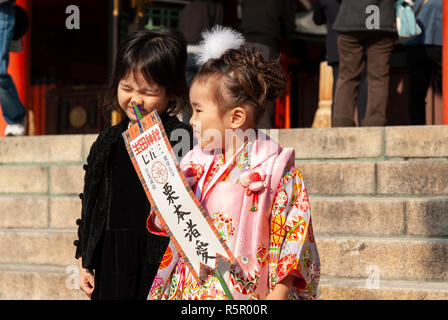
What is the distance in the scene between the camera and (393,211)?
4172 millimetres

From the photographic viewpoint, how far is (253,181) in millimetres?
2217

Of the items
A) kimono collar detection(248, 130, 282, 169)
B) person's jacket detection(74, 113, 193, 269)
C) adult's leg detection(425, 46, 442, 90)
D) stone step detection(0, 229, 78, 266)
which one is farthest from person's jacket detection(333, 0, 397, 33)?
kimono collar detection(248, 130, 282, 169)

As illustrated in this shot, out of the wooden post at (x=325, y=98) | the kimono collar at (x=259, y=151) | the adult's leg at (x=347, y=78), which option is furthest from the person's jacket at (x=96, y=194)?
the wooden post at (x=325, y=98)

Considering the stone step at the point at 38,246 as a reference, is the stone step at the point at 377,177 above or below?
above

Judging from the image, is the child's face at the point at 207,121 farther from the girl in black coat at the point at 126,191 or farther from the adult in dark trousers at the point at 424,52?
the adult in dark trousers at the point at 424,52

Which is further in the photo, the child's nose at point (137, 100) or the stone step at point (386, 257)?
the stone step at point (386, 257)

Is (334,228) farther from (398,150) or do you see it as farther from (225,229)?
(225,229)

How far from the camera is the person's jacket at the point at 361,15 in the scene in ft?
17.1

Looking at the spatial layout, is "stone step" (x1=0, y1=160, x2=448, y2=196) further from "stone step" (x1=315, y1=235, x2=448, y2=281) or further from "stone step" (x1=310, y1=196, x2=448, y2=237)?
"stone step" (x1=315, y1=235, x2=448, y2=281)

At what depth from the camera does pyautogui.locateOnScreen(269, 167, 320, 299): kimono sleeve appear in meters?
2.19

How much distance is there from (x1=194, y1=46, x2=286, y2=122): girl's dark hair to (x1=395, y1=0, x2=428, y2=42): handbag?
319cm

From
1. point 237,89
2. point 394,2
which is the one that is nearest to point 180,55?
point 237,89

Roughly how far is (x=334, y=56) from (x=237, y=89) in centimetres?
400

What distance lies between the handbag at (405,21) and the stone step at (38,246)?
2885 millimetres
